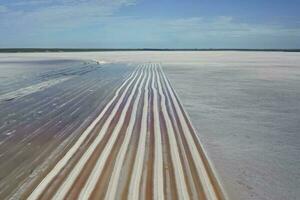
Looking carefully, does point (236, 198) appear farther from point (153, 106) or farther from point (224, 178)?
point (153, 106)

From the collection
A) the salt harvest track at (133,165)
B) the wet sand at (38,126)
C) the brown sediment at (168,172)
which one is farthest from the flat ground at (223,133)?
the brown sediment at (168,172)

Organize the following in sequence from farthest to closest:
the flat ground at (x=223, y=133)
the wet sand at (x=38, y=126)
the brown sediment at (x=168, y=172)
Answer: the wet sand at (x=38, y=126)
the flat ground at (x=223, y=133)
the brown sediment at (x=168, y=172)

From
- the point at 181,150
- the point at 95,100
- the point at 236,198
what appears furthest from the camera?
the point at 95,100

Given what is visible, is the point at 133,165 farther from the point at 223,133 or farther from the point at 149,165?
the point at 223,133

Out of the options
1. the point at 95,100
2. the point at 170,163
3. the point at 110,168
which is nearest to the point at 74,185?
the point at 110,168

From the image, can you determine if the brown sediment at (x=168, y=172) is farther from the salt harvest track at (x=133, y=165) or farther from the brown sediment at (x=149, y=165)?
the brown sediment at (x=149, y=165)

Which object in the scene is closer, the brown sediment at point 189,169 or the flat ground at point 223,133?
the brown sediment at point 189,169

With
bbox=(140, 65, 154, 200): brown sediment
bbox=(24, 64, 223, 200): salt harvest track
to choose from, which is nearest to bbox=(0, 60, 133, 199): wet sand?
bbox=(24, 64, 223, 200): salt harvest track

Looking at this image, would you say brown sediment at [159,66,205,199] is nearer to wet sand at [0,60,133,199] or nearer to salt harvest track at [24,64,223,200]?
salt harvest track at [24,64,223,200]
